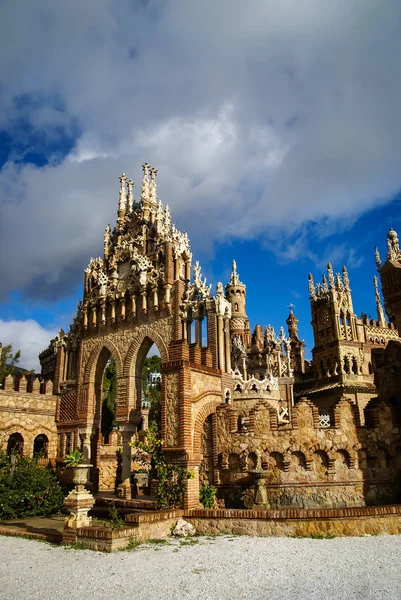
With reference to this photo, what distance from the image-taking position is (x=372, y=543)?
1052 centimetres

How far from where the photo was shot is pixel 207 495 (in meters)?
14.8

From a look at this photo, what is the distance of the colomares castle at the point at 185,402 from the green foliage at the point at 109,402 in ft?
20.2

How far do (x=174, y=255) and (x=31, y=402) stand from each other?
28.5 ft

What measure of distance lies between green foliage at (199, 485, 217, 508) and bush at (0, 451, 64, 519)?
5.03 m

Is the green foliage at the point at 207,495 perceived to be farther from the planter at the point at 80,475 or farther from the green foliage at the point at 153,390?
the green foliage at the point at 153,390

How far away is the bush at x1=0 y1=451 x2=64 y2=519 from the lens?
15039 millimetres

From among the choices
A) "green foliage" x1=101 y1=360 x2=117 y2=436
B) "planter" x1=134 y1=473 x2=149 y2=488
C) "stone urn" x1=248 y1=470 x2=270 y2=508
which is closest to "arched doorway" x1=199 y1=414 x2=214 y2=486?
"stone urn" x1=248 y1=470 x2=270 y2=508

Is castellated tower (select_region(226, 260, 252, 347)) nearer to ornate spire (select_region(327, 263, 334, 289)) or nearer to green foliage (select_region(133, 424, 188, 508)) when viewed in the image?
ornate spire (select_region(327, 263, 334, 289))

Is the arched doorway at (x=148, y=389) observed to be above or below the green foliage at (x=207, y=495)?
above

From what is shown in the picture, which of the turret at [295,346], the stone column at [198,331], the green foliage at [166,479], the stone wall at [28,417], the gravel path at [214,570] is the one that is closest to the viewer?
the gravel path at [214,570]

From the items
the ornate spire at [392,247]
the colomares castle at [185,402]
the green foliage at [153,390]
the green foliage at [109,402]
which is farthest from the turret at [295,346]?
the ornate spire at [392,247]

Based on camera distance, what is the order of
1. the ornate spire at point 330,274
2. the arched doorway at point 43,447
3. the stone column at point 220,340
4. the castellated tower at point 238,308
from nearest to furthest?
the stone column at point 220,340, the arched doorway at point 43,447, the castellated tower at point 238,308, the ornate spire at point 330,274

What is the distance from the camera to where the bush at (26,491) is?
15039 millimetres

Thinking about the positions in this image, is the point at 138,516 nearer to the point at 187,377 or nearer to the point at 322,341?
the point at 187,377
